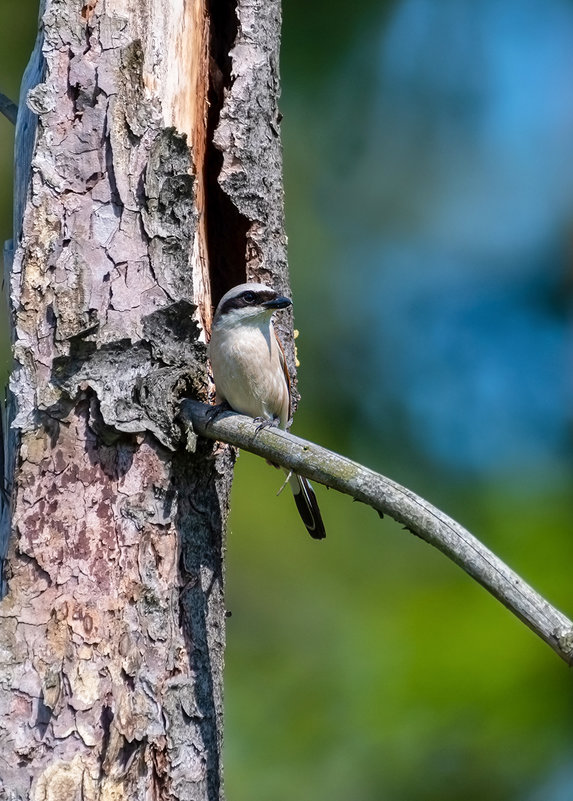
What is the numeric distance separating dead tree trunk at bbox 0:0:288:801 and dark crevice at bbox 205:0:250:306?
0.99ft

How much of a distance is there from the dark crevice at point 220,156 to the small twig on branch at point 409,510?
100 cm

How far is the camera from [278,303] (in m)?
3.69

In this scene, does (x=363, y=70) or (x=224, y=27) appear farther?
(x=363, y=70)

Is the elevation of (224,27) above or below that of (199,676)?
above

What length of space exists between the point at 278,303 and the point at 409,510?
61.4 inches

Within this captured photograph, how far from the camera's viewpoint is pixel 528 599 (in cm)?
211

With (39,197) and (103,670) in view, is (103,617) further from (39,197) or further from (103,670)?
(39,197)

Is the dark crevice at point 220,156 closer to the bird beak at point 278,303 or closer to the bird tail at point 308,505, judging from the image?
the bird beak at point 278,303

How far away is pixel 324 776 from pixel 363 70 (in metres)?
4.71

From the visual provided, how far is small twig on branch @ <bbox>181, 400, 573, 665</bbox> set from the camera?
6.85 feet

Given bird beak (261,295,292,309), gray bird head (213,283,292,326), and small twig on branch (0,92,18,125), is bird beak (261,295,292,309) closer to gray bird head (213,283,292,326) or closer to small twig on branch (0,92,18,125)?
gray bird head (213,283,292,326)

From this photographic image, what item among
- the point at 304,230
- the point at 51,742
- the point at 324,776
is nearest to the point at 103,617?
the point at 51,742

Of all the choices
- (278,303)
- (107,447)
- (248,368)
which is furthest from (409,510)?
(248,368)

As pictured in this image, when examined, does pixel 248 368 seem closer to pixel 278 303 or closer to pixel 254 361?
pixel 254 361
